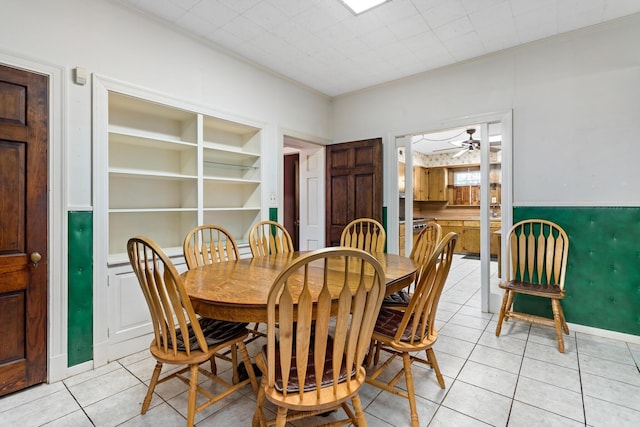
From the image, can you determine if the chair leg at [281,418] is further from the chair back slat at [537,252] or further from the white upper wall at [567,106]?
the white upper wall at [567,106]

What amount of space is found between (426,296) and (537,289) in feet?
5.54

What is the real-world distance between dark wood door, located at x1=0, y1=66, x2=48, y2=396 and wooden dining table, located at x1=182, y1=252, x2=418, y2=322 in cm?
107

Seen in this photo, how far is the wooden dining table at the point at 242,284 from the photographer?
4.45 ft

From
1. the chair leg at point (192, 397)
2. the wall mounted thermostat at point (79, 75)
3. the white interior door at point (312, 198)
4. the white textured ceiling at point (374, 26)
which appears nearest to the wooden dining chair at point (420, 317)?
the chair leg at point (192, 397)

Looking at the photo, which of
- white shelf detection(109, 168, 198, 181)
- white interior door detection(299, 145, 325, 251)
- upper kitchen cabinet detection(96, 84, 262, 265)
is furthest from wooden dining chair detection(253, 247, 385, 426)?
white interior door detection(299, 145, 325, 251)

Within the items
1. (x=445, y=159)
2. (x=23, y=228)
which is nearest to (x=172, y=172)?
(x=23, y=228)

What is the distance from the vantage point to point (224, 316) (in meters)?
1.39

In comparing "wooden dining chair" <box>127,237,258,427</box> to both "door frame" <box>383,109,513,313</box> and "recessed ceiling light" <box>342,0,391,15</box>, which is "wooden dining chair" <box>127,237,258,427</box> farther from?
"door frame" <box>383,109,513,313</box>


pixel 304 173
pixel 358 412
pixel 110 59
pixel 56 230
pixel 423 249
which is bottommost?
pixel 358 412

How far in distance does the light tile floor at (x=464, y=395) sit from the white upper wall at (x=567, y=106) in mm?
1384

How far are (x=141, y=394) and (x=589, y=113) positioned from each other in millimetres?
4142

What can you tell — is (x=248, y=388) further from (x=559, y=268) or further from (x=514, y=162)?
(x=514, y=162)

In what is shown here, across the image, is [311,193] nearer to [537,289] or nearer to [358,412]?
[537,289]

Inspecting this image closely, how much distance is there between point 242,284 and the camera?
164 centimetres
